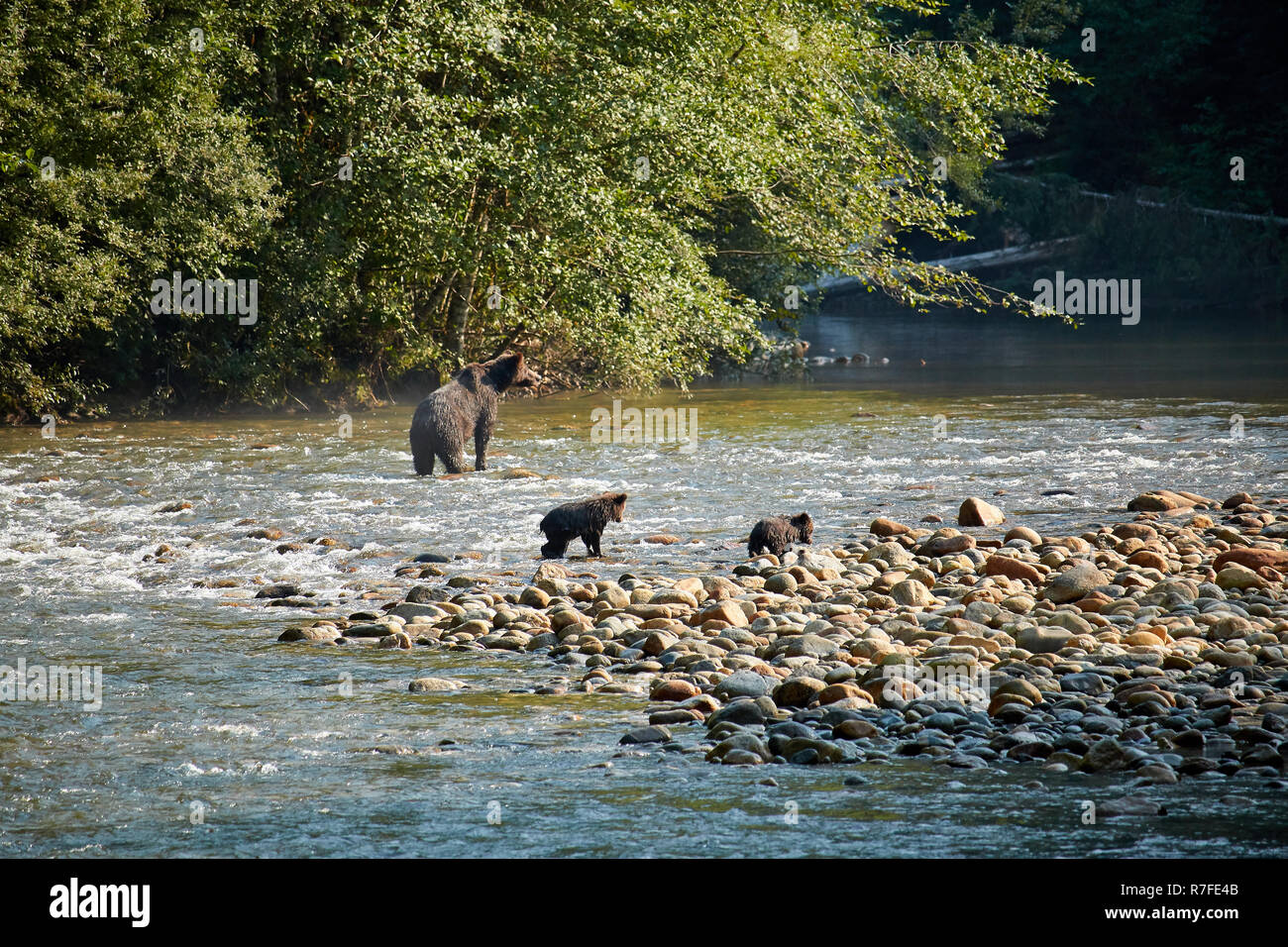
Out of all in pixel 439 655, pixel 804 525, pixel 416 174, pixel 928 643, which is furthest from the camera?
pixel 416 174

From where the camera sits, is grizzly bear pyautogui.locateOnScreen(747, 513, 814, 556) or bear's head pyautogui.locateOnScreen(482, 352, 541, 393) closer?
grizzly bear pyautogui.locateOnScreen(747, 513, 814, 556)

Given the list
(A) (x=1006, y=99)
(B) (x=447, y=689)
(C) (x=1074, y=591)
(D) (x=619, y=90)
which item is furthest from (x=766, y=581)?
(A) (x=1006, y=99)

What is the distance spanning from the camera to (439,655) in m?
6.88

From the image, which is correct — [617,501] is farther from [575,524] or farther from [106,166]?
[106,166]

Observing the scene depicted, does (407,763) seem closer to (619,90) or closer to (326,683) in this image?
(326,683)

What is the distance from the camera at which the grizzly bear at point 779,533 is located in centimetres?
920

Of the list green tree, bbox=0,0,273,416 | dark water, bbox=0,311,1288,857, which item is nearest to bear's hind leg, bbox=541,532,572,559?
dark water, bbox=0,311,1288,857

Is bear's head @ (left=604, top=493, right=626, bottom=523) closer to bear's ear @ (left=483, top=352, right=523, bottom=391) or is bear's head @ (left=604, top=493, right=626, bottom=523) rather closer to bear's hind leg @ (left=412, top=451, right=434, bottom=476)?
bear's hind leg @ (left=412, top=451, right=434, bottom=476)

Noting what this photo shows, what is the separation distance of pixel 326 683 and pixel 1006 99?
60.2ft

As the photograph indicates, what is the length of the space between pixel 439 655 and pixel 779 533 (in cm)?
318

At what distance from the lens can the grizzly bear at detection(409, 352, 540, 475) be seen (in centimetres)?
1288

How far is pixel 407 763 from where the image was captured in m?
5.14

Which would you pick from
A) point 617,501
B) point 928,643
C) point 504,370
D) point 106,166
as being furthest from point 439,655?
point 106,166

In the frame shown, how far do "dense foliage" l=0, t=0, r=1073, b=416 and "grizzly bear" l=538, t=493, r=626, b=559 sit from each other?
8039 mm
